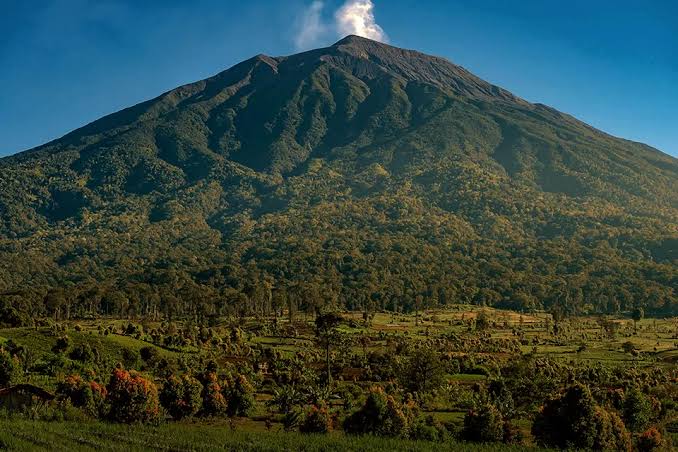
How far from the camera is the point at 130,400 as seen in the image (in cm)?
3262

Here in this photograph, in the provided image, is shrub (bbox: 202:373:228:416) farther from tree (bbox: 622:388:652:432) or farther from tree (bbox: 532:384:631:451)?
tree (bbox: 622:388:652:432)

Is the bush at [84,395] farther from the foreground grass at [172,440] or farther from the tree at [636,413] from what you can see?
the tree at [636,413]

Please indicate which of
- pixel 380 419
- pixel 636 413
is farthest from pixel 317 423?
pixel 636 413

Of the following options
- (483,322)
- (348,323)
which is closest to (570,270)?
(483,322)

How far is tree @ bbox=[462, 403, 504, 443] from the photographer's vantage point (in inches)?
1214

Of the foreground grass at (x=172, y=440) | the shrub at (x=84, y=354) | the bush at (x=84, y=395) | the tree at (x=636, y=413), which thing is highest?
the shrub at (x=84, y=354)

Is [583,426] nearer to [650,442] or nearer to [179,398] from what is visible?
[650,442]

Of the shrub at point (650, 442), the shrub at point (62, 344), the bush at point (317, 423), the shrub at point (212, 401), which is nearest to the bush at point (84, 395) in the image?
the shrub at point (212, 401)

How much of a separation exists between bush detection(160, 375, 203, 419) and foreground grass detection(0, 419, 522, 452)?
17.7ft

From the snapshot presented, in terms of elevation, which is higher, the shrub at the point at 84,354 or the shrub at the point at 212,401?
the shrub at the point at 84,354

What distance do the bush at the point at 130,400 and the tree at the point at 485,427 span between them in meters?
15.9

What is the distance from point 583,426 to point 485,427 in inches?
179

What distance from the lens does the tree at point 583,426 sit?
28.7 metres

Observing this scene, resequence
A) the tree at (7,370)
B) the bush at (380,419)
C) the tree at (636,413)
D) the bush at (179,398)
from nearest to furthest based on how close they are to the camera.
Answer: the bush at (380,419) < the bush at (179,398) < the tree at (636,413) < the tree at (7,370)
